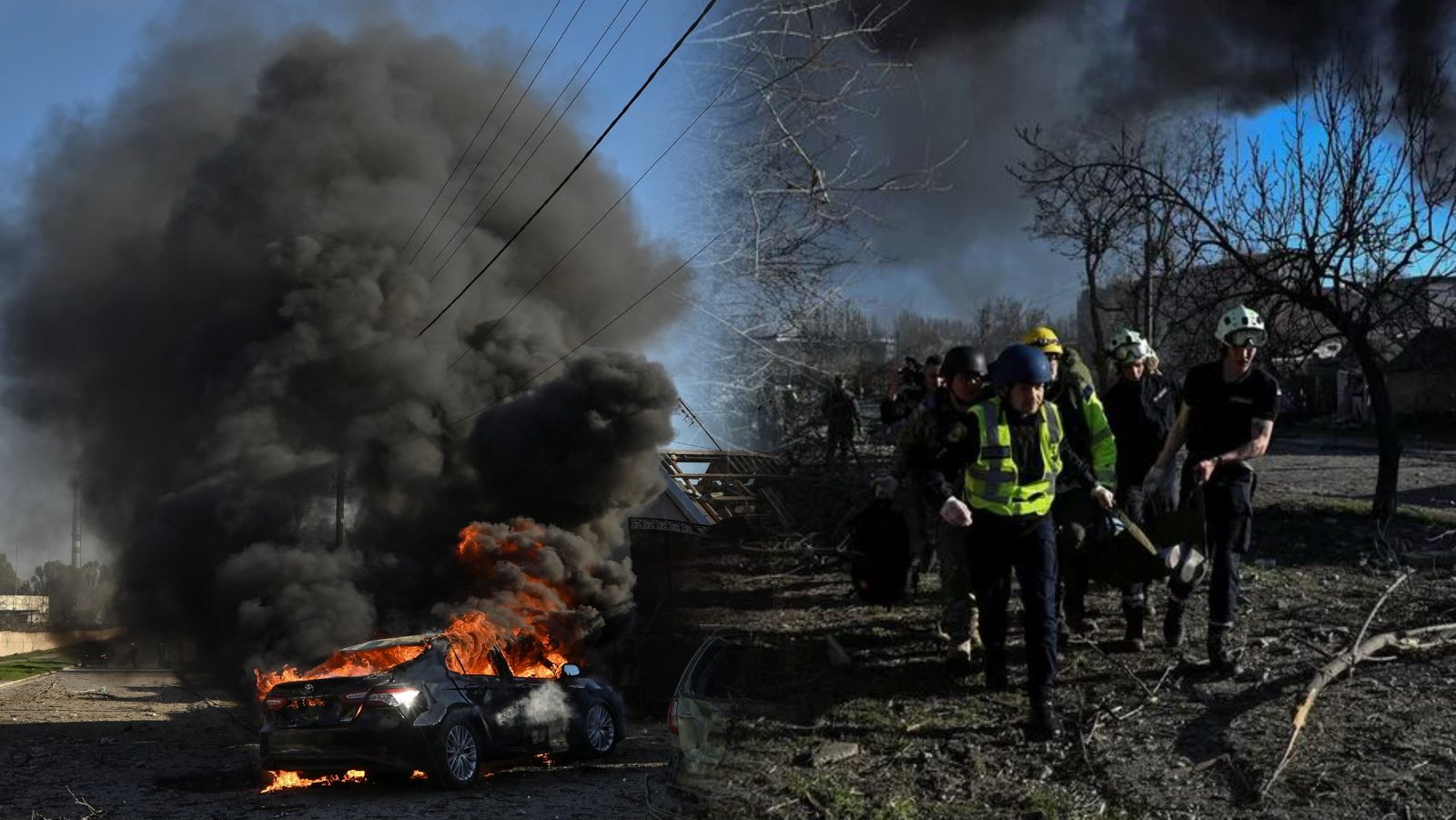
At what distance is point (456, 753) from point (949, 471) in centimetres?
488

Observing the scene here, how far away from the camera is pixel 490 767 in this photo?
31.2 ft

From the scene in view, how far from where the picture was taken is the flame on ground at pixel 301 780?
9609 mm

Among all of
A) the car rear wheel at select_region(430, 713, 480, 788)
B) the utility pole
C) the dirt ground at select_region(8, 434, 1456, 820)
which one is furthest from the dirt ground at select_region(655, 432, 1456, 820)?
the utility pole

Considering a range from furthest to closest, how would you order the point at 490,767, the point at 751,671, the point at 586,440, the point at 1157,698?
the point at 586,440 < the point at 490,767 < the point at 751,671 < the point at 1157,698

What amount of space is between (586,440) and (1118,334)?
2063 cm

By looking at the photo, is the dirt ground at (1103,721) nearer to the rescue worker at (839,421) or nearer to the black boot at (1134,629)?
the black boot at (1134,629)

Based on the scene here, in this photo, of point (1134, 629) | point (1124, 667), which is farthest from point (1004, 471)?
point (1134, 629)

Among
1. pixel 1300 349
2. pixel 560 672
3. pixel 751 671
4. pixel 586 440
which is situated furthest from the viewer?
pixel 586 440

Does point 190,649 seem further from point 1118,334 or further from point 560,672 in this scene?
point 1118,334

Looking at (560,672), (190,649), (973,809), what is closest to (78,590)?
(190,649)

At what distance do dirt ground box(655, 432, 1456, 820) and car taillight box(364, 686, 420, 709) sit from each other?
241 centimetres

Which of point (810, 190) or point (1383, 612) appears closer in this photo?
point (1383, 612)

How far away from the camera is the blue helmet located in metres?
5.38

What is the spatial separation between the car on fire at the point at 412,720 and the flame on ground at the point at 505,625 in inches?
6.9
